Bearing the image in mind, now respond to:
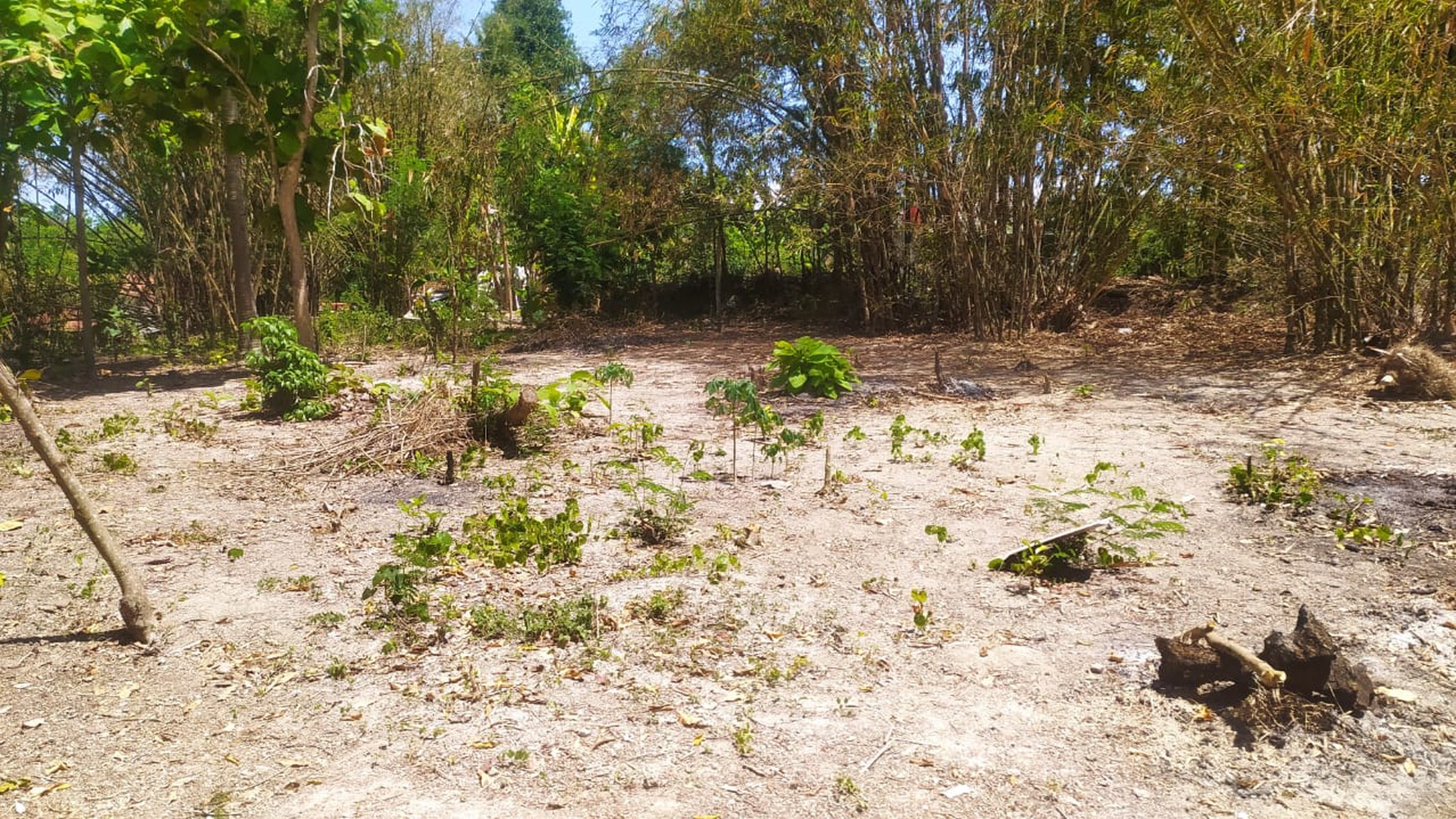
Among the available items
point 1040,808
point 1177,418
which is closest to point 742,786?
point 1040,808

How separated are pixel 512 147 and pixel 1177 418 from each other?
9.07 m

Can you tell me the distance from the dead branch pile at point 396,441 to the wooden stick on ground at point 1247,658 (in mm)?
3306

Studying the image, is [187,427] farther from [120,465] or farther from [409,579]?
[409,579]

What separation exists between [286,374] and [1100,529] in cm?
485

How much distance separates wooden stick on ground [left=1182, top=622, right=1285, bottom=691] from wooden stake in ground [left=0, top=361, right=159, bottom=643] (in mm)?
2887

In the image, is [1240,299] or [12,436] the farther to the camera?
[1240,299]

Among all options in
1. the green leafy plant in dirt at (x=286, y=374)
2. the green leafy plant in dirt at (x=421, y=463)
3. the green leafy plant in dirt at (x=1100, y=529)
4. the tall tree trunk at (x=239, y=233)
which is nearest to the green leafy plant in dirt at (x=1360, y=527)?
the green leafy plant in dirt at (x=1100, y=529)

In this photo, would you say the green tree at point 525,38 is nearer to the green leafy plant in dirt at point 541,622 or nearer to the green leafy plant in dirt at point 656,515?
the green leafy plant in dirt at point 656,515

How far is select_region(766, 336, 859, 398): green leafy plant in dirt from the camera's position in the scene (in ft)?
21.4

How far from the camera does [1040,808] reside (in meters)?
2.06

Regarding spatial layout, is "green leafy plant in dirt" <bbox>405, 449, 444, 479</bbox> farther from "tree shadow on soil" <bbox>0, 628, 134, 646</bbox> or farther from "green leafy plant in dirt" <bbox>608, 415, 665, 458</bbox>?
"tree shadow on soil" <bbox>0, 628, 134, 646</bbox>

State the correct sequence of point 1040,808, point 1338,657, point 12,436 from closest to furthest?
point 1040,808 → point 1338,657 → point 12,436

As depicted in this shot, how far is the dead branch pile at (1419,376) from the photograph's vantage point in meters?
5.76

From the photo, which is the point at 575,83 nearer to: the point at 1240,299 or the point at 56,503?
the point at 1240,299
